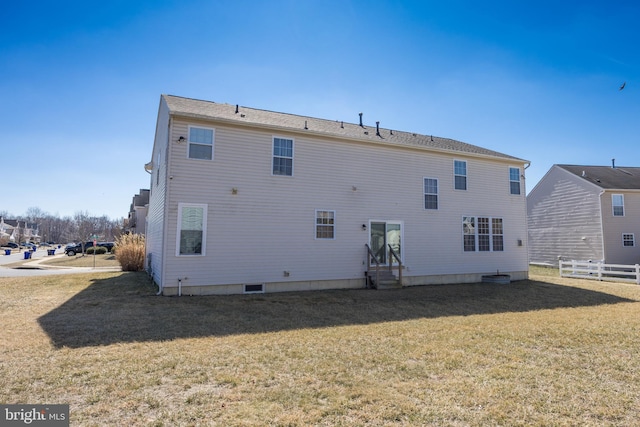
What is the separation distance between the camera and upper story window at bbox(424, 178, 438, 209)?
13.8 metres

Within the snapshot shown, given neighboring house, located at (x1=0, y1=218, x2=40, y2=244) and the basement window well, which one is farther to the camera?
neighboring house, located at (x1=0, y1=218, x2=40, y2=244)

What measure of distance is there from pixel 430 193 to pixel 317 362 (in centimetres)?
1066

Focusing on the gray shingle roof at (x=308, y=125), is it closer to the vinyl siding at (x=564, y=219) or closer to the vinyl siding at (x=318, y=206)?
the vinyl siding at (x=318, y=206)

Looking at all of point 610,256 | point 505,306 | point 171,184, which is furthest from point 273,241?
point 610,256

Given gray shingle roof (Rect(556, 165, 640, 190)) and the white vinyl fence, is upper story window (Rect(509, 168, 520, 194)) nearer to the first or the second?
the white vinyl fence

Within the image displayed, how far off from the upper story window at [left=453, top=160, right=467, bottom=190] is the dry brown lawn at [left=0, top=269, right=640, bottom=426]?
6426 millimetres

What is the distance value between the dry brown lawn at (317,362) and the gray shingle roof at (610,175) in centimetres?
1548

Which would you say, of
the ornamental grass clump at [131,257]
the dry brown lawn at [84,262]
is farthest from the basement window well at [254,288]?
the dry brown lawn at [84,262]

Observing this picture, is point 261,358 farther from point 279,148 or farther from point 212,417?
point 279,148

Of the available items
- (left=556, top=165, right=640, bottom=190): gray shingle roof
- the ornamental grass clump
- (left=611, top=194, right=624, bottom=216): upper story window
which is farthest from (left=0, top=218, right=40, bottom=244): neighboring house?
(left=611, top=194, right=624, bottom=216): upper story window

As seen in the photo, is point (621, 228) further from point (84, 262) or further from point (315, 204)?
point (84, 262)

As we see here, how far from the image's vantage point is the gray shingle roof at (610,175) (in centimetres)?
2027

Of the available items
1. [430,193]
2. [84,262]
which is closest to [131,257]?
[84,262]

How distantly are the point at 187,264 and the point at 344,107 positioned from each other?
32.4 feet
